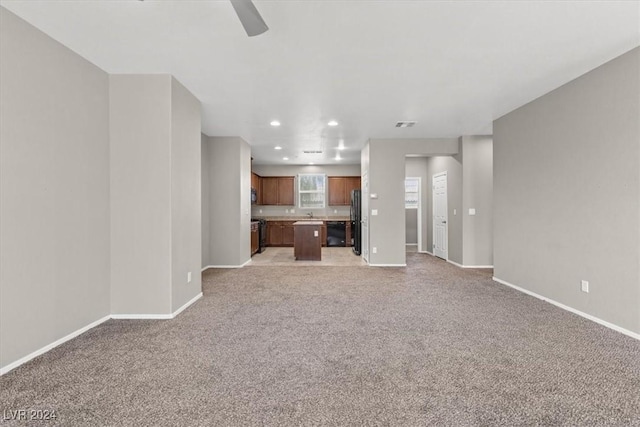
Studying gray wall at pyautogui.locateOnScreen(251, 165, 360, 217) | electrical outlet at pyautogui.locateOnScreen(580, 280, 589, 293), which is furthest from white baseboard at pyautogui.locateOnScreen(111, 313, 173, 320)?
gray wall at pyautogui.locateOnScreen(251, 165, 360, 217)

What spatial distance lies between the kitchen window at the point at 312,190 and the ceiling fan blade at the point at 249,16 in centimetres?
798

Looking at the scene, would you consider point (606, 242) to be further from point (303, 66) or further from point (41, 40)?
point (41, 40)

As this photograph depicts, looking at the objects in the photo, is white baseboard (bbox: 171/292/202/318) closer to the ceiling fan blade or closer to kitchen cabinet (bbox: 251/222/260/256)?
the ceiling fan blade

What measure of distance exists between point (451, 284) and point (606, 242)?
2082 millimetres

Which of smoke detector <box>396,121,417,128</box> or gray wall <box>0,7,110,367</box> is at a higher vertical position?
smoke detector <box>396,121,417,128</box>

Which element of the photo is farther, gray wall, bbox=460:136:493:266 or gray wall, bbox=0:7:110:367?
gray wall, bbox=460:136:493:266

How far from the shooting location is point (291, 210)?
32.6 ft

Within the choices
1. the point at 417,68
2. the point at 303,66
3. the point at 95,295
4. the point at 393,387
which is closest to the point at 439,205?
the point at 417,68

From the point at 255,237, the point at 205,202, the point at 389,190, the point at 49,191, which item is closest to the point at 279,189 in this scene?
the point at 255,237

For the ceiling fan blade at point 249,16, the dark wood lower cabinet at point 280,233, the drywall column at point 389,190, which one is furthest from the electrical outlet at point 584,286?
the dark wood lower cabinet at point 280,233

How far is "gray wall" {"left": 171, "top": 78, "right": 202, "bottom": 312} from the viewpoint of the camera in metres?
3.38

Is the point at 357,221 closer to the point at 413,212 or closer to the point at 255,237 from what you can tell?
the point at 413,212

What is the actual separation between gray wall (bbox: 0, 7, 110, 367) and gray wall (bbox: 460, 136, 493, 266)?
598 centimetres

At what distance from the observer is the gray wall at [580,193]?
2873mm
